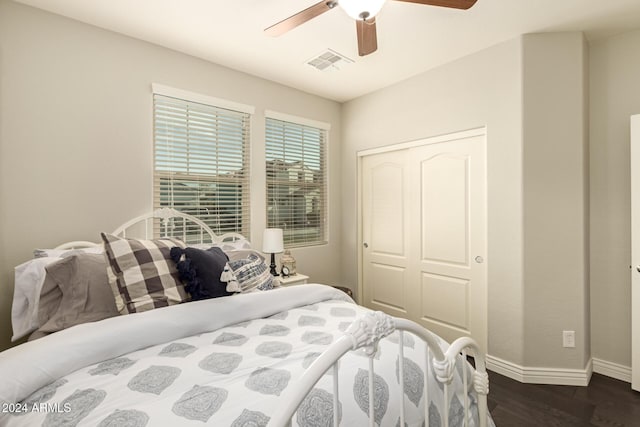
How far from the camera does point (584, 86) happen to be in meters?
2.33

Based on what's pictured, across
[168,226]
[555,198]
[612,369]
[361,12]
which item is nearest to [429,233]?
[555,198]

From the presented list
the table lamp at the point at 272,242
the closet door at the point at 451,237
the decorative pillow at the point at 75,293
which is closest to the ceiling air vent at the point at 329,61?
the closet door at the point at 451,237

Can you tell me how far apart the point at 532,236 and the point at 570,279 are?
397mm

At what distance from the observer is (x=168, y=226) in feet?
8.46

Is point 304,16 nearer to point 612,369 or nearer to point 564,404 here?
point 564,404

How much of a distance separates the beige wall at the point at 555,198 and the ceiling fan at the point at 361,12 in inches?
51.8

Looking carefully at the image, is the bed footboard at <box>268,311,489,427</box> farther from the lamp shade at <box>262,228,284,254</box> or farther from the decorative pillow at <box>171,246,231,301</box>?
the lamp shade at <box>262,228,284,254</box>

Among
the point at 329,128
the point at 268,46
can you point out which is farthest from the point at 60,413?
the point at 329,128

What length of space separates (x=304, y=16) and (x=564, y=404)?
2.90 m

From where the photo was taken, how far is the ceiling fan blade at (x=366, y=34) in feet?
5.52

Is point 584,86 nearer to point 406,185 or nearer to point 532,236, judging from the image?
point 532,236

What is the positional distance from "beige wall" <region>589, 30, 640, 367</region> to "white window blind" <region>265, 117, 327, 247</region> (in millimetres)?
2499

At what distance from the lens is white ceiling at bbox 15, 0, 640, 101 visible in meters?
2.04

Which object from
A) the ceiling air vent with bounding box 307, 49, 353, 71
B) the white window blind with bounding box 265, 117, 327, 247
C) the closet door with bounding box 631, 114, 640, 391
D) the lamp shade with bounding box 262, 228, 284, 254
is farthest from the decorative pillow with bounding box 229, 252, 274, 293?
the closet door with bounding box 631, 114, 640, 391
